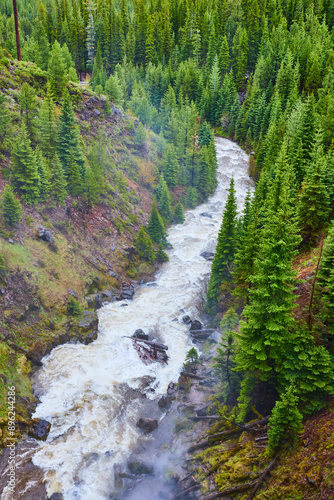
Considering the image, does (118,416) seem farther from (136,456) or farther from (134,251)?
(134,251)

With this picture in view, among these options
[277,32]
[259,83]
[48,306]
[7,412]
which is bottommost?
[7,412]

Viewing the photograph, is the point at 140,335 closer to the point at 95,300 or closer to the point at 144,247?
the point at 95,300

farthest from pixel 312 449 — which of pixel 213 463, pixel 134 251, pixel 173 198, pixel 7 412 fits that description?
pixel 173 198

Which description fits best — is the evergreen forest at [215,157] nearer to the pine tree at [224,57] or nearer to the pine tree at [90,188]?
the pine tree at [90,188]

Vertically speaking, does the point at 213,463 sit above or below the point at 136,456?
above

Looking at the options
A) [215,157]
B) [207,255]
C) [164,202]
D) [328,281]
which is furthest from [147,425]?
[215,157]

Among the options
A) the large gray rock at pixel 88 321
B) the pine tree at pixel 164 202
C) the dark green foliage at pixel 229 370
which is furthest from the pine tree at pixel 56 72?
the dark green foliage at pixel 229 370
